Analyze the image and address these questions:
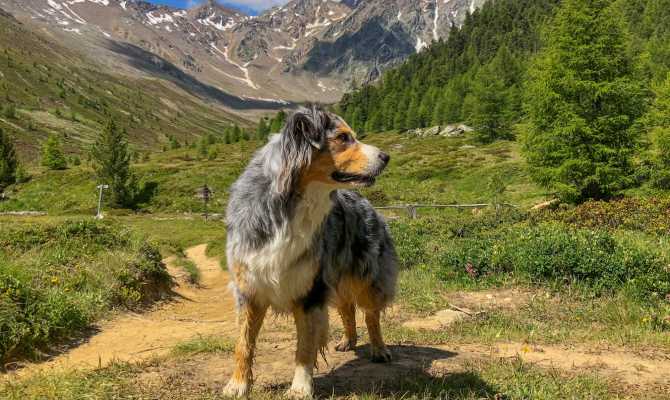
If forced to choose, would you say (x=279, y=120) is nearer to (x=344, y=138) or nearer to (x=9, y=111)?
(x=344, y=138)

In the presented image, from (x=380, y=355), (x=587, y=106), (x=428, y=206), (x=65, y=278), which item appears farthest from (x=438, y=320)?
(x=428, y=206)

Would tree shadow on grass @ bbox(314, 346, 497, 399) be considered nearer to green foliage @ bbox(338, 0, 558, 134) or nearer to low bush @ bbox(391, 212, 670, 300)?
low bush @ bbox(391, 212, 670, 300)

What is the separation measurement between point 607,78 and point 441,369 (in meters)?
27.0

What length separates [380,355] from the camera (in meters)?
6.34

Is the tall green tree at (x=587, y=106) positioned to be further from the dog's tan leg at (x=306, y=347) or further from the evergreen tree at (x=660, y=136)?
the dog's tan leg at (x=306, y=347)

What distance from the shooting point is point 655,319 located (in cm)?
804

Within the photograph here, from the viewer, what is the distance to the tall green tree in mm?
26172

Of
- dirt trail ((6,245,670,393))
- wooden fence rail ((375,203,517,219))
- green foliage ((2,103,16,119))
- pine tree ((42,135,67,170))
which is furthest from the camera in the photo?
green foliage ((2,103,16,119))

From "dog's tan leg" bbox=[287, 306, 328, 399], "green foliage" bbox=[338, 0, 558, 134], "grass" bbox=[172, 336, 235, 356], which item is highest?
"green foliage" bbox=[338, 0, 558, 134]

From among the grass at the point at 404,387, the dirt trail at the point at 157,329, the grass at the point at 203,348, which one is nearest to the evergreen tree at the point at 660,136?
the dirt trail at the point at 157,329

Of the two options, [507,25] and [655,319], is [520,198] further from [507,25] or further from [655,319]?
[507,25]

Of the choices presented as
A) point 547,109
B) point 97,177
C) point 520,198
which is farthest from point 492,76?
point 97,177

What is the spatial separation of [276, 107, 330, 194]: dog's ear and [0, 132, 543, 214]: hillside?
31482 mm

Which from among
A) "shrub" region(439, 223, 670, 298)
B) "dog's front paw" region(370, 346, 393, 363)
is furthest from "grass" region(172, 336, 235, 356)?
"shrub" region(439, 223, 670, 298)
